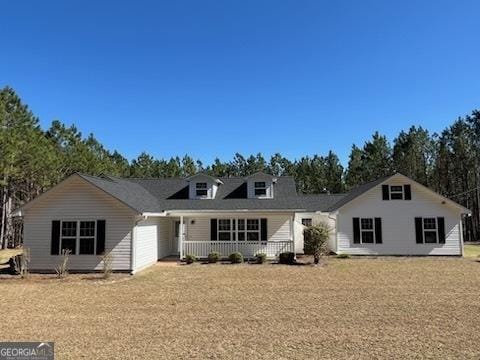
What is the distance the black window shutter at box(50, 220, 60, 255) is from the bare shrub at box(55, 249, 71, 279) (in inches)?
14.9

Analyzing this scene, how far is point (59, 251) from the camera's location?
16.0 m

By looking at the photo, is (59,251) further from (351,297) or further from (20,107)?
(20,107)

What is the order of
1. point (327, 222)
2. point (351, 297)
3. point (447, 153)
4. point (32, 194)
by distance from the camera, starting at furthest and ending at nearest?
point (447, 153), point (32, 194), point (327, 222), point (351, 297)

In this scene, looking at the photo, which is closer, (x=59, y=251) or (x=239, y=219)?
(x=59, y=251)

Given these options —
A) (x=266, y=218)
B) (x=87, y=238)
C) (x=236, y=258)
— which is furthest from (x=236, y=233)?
(x=87, y=238)

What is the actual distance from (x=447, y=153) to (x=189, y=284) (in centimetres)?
4344

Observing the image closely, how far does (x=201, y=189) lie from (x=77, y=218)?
29.8 feet

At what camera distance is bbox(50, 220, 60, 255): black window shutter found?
16.0 m

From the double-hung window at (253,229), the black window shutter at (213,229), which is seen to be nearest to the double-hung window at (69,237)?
the black window shutter at (213,229)

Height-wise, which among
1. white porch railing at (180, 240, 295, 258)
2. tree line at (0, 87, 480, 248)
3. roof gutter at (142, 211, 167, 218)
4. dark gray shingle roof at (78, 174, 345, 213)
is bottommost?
white porch railing at (180, 240, 295, 258)

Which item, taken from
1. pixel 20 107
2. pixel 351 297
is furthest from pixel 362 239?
pixel 20 107

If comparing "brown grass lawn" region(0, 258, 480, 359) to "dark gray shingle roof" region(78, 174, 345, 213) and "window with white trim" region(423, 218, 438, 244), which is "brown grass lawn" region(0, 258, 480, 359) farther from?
"dark gray shingle roof" region(78, 174, 345, 213)

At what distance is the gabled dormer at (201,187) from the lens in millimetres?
23750

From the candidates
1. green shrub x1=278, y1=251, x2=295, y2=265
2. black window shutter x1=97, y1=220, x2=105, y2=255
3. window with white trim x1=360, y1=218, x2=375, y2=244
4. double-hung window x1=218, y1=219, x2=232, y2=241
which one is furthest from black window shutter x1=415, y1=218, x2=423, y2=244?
black window shutter x1=97, y1=220, x2=105, y2=255
